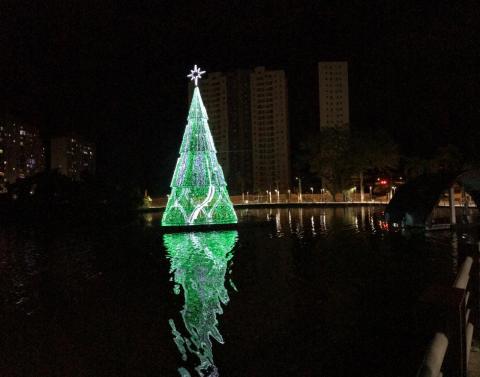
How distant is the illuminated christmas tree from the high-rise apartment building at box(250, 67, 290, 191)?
47731 mm

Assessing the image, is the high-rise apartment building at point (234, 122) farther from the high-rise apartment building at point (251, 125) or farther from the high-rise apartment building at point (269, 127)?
the high-rise apartment building at point (269, 127)

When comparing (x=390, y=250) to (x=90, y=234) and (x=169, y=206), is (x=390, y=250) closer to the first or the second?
(x=169, y=206)

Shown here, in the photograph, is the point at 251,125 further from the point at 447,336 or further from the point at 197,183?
the point at 447,336

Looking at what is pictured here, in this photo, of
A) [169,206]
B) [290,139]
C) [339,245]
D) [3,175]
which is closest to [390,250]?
[339,245]

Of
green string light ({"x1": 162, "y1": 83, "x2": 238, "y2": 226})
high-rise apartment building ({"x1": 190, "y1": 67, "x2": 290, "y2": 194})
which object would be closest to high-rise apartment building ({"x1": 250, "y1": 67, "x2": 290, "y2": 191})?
high-rise apartment building ({"x1": 190, "y1": 67, "x2": 290, "y2": 194})

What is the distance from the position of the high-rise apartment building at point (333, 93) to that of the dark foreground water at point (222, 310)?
54.8 metres

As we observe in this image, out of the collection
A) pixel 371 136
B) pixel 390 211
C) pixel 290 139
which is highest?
pixel 290 139

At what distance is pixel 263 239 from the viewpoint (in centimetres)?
1800

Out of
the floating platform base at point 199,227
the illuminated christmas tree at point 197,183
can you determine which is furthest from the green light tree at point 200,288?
the illuminated christmas tree at point 197,183

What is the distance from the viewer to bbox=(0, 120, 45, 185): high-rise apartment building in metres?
92.4

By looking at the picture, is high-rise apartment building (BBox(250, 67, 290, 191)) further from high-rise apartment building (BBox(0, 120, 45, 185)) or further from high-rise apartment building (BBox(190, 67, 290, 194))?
high-rise apartment building (BBox(0, 120, 45, 185))

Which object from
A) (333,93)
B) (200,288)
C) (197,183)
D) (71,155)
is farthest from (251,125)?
(71,155)

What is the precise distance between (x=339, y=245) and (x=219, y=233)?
690 cm

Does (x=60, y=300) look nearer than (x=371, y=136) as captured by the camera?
Yes
